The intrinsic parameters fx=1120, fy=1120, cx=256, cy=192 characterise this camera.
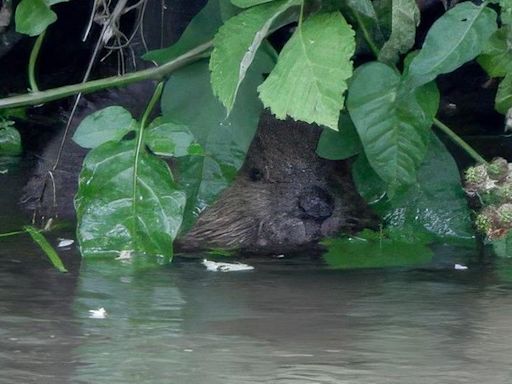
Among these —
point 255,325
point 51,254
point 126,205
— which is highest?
point 126,205

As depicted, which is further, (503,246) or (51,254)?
(503,246)

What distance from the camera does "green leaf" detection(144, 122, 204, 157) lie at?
3436 mm

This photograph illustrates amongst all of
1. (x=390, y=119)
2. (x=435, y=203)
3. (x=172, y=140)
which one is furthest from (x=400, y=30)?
(x=172, y=140)

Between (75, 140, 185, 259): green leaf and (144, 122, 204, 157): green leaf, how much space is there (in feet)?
0.19

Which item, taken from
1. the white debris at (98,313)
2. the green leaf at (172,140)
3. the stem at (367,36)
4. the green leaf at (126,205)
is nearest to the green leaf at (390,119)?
the stem at (367,36)

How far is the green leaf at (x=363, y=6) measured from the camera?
11.0 feet

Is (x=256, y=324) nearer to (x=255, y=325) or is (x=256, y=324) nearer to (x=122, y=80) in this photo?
(x=255, y=325)

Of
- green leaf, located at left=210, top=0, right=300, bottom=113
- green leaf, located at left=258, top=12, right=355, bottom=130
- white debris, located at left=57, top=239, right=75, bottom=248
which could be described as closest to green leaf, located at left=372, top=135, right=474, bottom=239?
green leaf, located at left=258, top=12, right=355, bottom=130

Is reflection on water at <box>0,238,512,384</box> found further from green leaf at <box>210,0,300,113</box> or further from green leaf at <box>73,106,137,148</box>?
green leaf at <box>210,0,300,113</box>

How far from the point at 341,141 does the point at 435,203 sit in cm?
42

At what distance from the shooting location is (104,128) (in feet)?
11.6

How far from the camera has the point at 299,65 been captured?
3189 millimetres

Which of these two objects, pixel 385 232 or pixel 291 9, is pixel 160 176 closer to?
pixel 291 9

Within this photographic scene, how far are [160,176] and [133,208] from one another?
129 mm
